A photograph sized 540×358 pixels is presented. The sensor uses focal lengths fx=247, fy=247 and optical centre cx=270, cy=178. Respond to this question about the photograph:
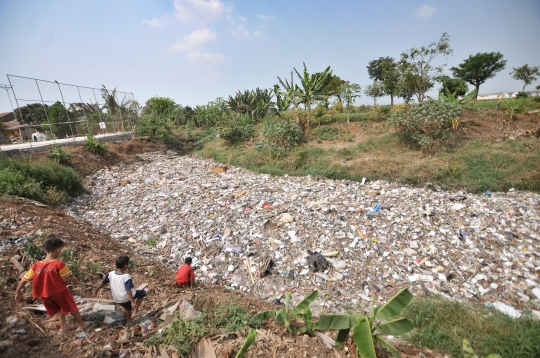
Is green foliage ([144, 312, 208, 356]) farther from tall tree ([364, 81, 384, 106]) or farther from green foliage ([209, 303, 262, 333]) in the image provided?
tall tree ([364, 81, 384, 106])

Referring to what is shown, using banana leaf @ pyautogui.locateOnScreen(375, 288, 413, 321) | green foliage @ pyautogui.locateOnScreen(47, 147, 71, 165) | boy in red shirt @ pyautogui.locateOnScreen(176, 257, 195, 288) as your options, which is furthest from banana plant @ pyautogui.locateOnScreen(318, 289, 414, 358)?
green foliage @ pyautogui.locateOnScreen(47, 147, 71, 165)

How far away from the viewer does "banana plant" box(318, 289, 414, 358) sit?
5.69 ft

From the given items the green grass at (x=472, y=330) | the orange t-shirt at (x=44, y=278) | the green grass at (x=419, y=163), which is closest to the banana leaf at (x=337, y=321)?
the green grass at (x=472, y=330)

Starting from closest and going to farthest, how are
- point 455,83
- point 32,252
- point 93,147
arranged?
point 32,252, point 93,147, point 455,83

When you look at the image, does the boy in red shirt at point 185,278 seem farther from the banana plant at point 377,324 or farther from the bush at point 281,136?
the bush at point 281,136

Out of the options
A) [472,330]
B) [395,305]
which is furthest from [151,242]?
[472,330]

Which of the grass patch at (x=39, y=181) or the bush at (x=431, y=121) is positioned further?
the bush at (x=431, y=121)

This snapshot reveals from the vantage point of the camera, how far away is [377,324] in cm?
194

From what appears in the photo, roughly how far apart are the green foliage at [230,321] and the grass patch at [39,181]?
6347 mm

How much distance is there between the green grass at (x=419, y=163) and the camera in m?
6.68

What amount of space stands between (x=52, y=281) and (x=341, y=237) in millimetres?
4333

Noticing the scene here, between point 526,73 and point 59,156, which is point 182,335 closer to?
point 59,156

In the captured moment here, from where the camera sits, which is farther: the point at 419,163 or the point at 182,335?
the point at 419,163

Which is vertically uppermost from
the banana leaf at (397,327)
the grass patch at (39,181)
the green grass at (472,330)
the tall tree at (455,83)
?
the tall tree at (455,83)
